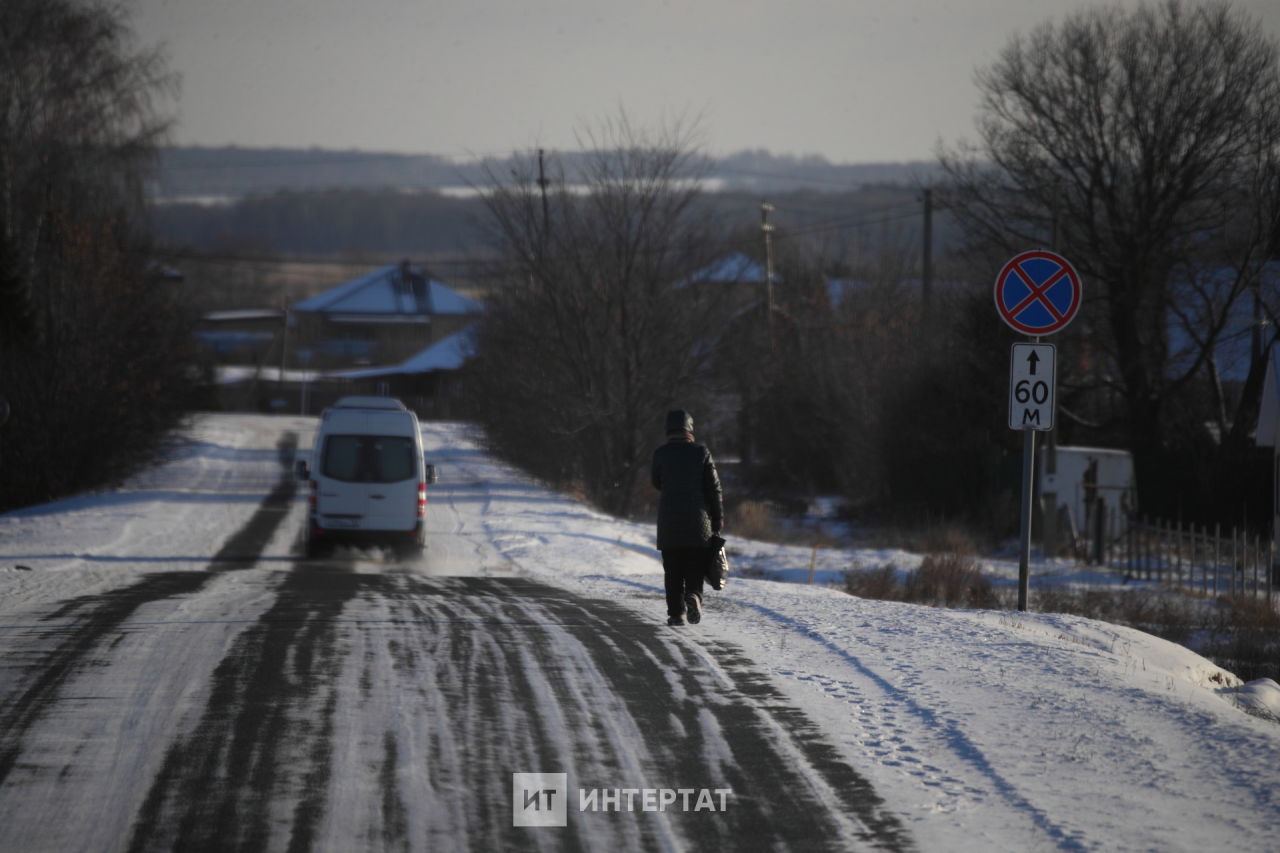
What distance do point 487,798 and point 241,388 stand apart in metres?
80.5

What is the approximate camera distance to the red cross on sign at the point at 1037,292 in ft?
38.1

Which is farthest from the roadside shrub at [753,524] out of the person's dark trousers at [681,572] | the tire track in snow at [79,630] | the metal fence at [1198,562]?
the person's dark trousers at [681,572]

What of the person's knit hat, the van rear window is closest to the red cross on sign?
the person's knit hat

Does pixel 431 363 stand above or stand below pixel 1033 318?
below

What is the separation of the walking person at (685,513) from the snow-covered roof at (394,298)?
95503 millimetres

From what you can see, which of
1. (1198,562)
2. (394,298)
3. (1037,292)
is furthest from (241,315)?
(1037,292)

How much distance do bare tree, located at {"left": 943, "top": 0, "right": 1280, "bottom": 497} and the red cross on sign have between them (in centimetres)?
2622

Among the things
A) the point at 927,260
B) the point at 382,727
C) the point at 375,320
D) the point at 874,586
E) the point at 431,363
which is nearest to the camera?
the point at 382,727

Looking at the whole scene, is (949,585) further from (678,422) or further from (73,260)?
(73,260)

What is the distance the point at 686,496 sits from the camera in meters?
10.3

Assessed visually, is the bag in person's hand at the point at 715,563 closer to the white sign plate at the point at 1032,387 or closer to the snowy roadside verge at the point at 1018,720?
the snowy roadside verge at the point at 1018,720

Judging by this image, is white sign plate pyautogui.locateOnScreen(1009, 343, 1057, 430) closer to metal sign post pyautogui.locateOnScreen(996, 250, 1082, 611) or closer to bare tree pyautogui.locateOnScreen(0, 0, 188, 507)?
metal sign post pyautogui.locateOnScreen(996, 250, 1082, 611)

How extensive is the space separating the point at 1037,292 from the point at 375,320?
97.6m

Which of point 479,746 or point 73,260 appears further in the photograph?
point 73,260
